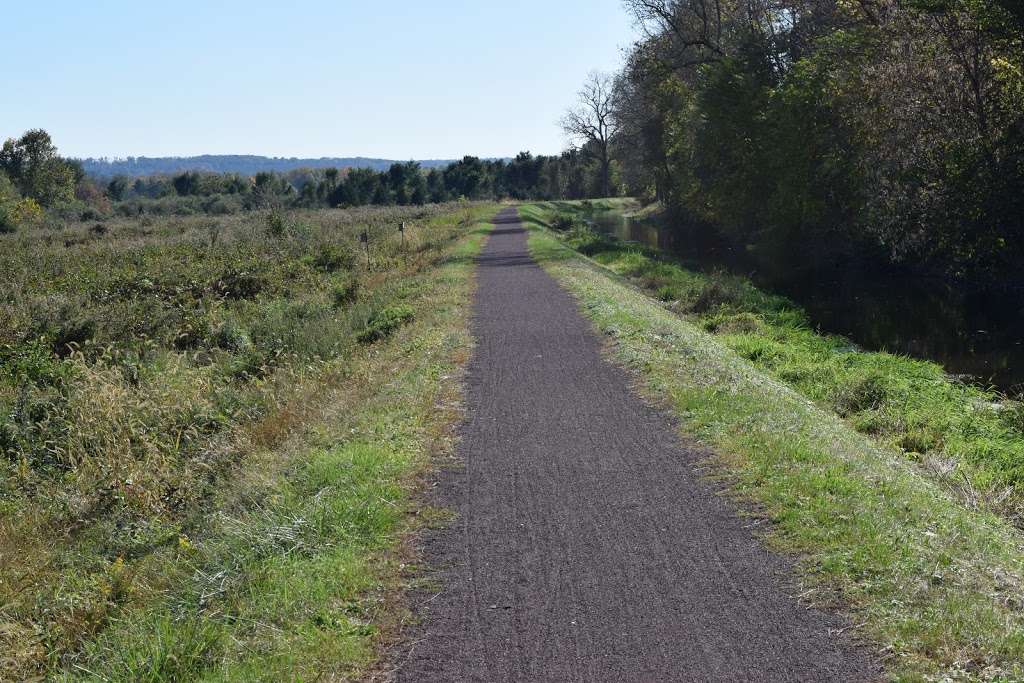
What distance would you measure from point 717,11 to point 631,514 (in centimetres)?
3886

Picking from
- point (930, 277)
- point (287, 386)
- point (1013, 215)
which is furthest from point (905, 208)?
point (287, 386)

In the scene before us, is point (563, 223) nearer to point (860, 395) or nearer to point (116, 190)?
point (860, 395)

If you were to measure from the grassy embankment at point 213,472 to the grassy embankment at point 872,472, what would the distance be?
264 cm

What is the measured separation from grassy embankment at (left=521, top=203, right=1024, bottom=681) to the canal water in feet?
5.82

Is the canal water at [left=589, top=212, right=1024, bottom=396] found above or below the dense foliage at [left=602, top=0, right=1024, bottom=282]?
below

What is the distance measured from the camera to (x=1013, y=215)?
1844 cm

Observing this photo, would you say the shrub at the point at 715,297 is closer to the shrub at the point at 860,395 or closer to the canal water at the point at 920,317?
the canal water at the point at 920,317

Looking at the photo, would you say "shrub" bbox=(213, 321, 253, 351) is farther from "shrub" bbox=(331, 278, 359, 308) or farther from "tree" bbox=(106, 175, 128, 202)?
"tree" bbox=(106, 175, 128, 202)

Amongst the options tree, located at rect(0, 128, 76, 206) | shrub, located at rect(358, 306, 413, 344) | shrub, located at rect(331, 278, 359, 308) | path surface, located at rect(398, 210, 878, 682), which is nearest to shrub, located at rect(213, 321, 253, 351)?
shrub, located at rect(358, 306, 413, 344)

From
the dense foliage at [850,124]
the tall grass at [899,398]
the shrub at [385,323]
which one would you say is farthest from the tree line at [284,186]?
the tall grass at [899,398]

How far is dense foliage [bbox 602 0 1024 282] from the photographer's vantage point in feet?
62.3

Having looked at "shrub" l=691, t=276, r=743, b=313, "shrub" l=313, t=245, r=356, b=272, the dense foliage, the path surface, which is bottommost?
the path surface

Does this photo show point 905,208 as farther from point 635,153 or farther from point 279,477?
point 635,153

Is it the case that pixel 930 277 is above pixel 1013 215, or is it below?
below
